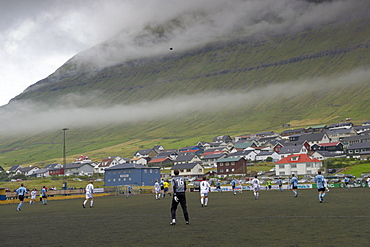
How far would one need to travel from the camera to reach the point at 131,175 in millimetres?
107188

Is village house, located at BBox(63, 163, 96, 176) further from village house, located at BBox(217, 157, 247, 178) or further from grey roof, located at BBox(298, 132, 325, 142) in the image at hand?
grey roof, located at BBox(298, 132, 325, 142)

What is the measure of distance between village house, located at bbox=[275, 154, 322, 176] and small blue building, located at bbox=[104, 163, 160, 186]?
120 feet

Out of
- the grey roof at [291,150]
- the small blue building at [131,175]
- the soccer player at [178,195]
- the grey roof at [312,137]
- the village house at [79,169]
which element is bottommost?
the soccer player at [178,195]

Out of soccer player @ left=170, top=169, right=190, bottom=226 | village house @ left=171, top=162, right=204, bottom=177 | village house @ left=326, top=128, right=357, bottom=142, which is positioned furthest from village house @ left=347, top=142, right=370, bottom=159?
soccer player @ left=170, top=169, right=190, bottom=226

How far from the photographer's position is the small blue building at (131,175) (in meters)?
107

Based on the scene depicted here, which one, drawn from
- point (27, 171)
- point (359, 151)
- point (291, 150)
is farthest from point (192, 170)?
point (27, 171)

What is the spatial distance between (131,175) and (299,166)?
48.5 meters

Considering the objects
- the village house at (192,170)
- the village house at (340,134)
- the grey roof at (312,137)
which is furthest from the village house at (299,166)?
the village house at (340,134)

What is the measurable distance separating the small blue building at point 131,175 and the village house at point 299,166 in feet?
120

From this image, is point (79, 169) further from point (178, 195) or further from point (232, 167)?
point (178, 195)

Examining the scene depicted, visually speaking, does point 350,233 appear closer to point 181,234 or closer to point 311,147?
point 181,234

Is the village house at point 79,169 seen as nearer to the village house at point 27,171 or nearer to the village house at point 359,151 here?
the village house at point 27,171

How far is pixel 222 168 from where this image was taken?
139m

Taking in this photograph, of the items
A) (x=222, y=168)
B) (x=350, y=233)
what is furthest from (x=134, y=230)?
(x=222, y=168)
